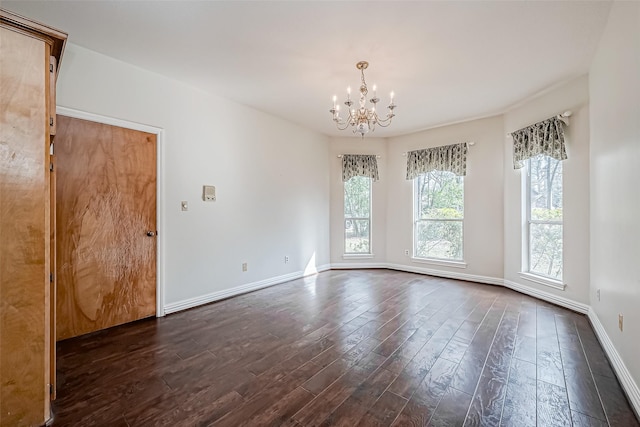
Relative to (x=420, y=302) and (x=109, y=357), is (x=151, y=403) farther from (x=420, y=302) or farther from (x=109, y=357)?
(x=420, y=302)

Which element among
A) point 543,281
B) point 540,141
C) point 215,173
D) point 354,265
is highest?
point 540,141

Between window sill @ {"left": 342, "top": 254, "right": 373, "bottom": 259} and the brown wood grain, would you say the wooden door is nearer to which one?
the brown wood grain

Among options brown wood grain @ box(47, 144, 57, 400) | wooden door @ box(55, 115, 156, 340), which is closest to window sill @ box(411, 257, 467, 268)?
wooden door @ box(55, 115, 156, 340)

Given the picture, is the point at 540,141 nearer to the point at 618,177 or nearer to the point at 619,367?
the point at 618,177

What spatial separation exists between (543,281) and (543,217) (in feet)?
2.77

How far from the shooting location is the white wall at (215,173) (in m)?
2.78

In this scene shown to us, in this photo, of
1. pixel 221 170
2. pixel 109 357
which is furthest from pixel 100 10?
pixel 109 357

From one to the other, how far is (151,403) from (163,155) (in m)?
2.44

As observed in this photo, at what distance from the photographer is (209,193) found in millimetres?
3553

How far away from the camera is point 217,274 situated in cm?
366

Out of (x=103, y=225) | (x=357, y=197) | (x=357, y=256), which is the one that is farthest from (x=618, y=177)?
(x=103, y=225)

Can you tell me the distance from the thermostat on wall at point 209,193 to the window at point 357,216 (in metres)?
2.78

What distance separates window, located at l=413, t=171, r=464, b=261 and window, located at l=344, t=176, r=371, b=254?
3.03ft

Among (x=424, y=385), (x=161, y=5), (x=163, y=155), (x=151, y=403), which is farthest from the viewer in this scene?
(x=163, y=155)
